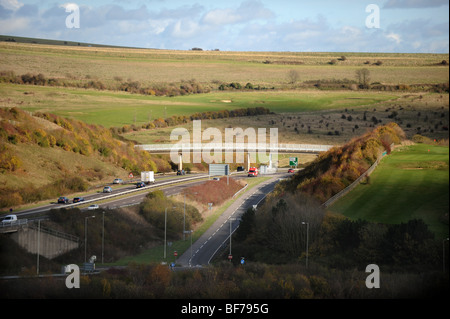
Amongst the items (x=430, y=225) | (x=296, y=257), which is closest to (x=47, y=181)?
(x=296, y=257)

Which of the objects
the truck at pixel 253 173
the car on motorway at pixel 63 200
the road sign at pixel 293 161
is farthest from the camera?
the road sign at pixel 293 161

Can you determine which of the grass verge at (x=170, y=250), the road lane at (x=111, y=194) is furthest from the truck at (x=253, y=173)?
the grass verge at (x=170, y=250)

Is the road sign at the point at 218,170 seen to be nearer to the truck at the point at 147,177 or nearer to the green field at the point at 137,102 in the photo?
the truck at the point at 147,177

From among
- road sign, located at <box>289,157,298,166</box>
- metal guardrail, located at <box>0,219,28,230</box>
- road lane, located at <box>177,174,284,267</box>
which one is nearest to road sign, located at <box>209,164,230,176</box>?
road lane, located at <box>177,174,284,267</box>

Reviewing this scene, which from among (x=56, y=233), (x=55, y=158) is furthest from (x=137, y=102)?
(x=56, y=233)

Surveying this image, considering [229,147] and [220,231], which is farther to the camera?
[229,147]

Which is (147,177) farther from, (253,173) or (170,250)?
(170,250)

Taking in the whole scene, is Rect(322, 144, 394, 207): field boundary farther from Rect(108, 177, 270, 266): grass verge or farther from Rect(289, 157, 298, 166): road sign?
Rect(289, 157, 298, 166): road sign
